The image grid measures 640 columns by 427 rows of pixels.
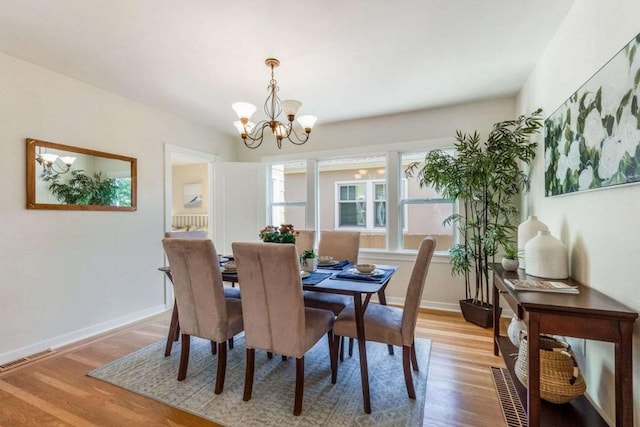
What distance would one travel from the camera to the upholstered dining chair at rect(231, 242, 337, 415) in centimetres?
174

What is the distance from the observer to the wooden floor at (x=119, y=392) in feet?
5.76

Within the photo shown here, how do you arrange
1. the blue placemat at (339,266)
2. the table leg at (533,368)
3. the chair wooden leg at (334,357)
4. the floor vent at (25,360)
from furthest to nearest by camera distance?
the blue placemat at (339,266) < the floor vent at (25,360) < the chair wooden leg at (334,357) < the table leg at (533,368)

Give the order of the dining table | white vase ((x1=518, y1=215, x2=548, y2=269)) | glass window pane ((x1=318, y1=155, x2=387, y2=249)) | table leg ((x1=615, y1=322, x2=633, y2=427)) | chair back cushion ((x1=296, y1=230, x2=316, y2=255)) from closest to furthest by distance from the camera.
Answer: table leg ((x1=615, y1=322, x2=633, y2=427)) < the dining table < white vase ((x1=518, y1=215, x2=548, y2=269)) < chair back cushion ((x1=296, y1=230, x2=316, y2=255)) < glass window pane ((x1=318, y1=155, x2=387, y2=249))

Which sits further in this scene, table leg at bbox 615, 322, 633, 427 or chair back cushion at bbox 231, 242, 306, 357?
chair back cushion at bbox 231, 242, 306, 357

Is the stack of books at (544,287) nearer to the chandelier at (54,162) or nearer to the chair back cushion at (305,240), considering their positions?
the chair back cushion at (305,240)

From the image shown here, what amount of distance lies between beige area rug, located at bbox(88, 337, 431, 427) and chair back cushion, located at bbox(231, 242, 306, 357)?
0.36 meters

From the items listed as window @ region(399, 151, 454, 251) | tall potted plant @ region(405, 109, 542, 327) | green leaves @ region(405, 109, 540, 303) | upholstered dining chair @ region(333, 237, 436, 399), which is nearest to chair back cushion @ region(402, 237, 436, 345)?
upholstered dining chair @ region(333, 237, 436, 399)

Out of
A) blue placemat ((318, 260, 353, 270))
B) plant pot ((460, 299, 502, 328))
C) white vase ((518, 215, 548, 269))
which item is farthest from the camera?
plant pot ((460, 299, 502, 328))

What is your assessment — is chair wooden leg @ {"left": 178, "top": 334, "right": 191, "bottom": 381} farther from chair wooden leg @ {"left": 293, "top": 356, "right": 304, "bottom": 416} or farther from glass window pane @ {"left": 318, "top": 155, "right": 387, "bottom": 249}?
glass window pane @ {"left": 318, "top": 155, "right": 387, "bottom": 249}

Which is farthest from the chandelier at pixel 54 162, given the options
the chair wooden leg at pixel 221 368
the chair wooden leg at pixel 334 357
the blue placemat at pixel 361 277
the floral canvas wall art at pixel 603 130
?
the floral canvas wall art at pixel 603 130

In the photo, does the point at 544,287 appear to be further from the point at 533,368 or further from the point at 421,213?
the point at 421,213

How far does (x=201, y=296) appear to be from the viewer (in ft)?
6.73

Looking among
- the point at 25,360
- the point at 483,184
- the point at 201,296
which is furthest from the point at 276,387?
the point at 483,184

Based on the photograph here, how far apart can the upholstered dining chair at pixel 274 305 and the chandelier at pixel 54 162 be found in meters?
2.20
